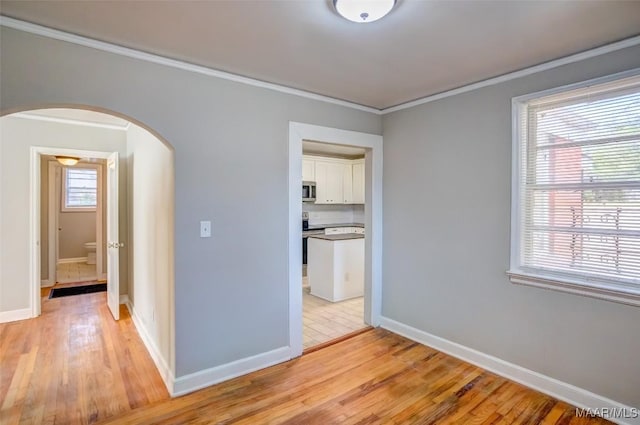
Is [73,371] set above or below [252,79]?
below

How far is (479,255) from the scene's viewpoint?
2.87 metres

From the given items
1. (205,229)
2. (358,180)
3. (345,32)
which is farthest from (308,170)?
(345,32)

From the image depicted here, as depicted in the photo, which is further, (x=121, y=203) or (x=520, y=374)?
(x=121, y=203)

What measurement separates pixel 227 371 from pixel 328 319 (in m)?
1.61

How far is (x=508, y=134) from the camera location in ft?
8.66

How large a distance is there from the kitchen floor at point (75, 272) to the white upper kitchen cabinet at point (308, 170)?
438 centimetres

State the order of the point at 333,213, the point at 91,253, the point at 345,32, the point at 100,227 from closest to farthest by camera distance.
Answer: the point at 345,32 < the point at 100,227 < the point at 333,213 < the point at 91,253

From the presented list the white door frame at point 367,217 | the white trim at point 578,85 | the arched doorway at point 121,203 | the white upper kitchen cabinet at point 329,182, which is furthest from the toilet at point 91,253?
the white trim at point 578,85

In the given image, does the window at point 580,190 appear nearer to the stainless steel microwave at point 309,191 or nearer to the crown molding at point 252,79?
the crown molding at point 252,79

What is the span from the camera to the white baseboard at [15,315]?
12.7 feet

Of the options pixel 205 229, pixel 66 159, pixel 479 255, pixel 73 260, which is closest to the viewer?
pixel 205 229

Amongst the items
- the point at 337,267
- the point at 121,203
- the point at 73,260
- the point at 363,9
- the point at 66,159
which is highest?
the point at 363,9

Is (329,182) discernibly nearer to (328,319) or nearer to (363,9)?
(328,319)

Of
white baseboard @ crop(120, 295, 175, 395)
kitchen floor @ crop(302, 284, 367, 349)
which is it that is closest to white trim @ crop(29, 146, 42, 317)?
white baseboard @ crop(120, 295, 175, 395)
